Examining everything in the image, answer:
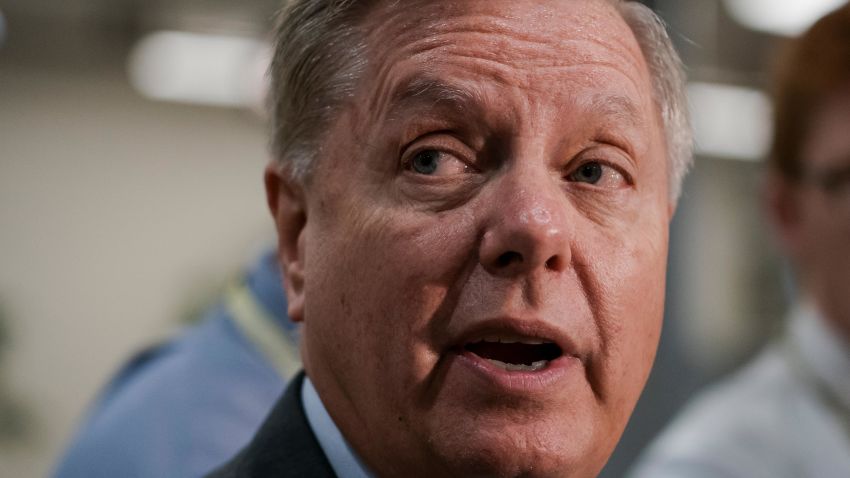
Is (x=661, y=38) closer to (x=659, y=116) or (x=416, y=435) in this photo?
(x=659, y=116)

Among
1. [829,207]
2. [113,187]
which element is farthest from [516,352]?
[113,187]

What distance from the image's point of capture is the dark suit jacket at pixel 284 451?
130 cm

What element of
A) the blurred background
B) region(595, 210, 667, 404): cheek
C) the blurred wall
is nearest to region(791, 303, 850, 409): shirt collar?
region(595, 210, 667, 404): cheek

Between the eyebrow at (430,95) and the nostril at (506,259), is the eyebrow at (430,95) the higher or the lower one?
the higher one

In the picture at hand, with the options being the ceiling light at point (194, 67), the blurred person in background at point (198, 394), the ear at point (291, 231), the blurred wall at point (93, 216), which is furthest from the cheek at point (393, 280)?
the blurred wall at point (93, 216)

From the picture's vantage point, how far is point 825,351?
243 cm

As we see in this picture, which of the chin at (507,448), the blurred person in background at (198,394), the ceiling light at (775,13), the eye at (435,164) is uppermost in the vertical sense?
the eye at (435,164)

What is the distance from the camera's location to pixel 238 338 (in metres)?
2.43

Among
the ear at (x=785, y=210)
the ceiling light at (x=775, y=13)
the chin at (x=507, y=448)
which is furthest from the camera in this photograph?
the ceiling light at (x=775, y=13)

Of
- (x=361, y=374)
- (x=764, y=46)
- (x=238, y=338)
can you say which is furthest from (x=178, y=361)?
(x=764, y=46)

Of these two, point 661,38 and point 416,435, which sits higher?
point 661,38

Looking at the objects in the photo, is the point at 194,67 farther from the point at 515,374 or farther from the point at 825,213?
the point at 515,374

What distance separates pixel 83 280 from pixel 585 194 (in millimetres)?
6266

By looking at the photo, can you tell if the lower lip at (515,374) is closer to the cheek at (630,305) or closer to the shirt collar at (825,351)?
the cheek at (630,305)
